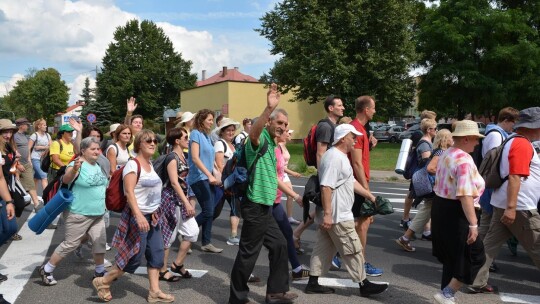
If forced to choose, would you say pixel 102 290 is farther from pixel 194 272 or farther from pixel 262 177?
pixel 262 177

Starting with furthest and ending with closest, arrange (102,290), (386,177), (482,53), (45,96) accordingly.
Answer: (45,96) < (482,53) < (386,177) < (102,290)

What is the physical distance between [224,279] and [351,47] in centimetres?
2890

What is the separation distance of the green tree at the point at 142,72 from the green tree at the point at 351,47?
30.5 m

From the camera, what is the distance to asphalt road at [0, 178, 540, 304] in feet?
17.1

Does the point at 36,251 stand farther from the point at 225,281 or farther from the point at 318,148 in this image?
the point at 318,148

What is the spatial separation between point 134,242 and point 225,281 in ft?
3.94

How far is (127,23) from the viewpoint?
63.9m

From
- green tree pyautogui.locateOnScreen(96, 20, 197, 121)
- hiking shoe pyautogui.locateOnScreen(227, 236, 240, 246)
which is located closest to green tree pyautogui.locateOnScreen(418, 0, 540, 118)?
hiking shoe pyautogui.locateOnScreen(227, 236, 240, 246)

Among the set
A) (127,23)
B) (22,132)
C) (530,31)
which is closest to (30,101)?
(127,23)

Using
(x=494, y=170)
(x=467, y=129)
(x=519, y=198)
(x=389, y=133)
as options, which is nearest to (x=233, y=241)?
(x=494, y=170)

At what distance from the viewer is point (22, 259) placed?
670 cm

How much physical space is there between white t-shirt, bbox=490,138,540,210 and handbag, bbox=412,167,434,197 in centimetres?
181

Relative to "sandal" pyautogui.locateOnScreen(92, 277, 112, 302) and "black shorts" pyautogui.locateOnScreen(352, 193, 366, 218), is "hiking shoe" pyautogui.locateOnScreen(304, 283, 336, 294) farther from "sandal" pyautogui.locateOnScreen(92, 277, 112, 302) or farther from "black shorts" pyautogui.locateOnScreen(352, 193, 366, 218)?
"sandal" pyautogui.locateOnScreen(92, 277, 112, 302)

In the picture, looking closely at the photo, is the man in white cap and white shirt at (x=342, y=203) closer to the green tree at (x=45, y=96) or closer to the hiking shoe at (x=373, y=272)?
the hiking shoe at (x=373, y=272)
